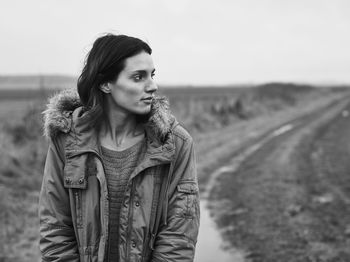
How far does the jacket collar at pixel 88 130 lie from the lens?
6.26ft

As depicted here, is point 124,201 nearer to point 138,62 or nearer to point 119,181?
point 119,181

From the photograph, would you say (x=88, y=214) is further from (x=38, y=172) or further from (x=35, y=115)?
(x=35, y=115)

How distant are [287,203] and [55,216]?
5.33 metres

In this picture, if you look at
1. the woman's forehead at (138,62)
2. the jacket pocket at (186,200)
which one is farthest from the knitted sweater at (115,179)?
the woman's forehead at (138,62)

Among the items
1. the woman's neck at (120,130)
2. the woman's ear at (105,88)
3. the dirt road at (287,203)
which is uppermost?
the woman's ear at (105,88)

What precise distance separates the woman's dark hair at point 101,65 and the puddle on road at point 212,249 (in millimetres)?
3222

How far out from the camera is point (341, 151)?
1130 cm

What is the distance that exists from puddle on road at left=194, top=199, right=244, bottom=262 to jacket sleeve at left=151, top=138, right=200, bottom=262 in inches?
115

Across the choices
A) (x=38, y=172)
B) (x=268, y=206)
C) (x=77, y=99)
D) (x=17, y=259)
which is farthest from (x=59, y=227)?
(x=38, y=172)

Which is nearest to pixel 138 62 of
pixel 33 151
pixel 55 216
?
pixel 55 216

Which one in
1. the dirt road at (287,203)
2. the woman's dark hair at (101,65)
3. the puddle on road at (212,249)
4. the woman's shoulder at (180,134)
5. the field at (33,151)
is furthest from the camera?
the field at (33,151)

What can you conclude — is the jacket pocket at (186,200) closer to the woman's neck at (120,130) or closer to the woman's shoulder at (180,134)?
the woman's shoulder at (180,134)

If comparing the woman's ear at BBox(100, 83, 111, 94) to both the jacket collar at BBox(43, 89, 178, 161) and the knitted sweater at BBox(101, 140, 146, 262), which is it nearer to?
the jacket collar at BBox(43, 89, 178, 161)

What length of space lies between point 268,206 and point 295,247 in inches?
62.5
